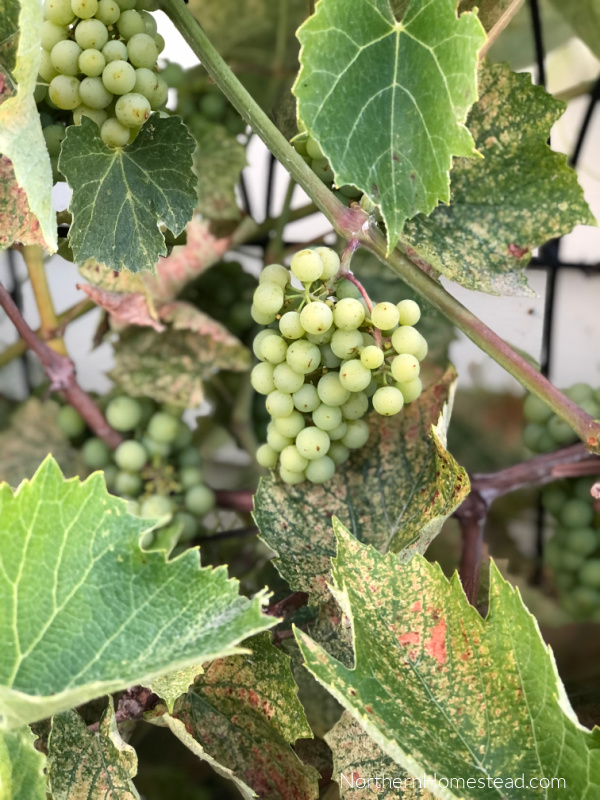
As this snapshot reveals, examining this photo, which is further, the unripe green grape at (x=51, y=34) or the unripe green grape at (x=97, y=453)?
the unripe green grape at (x=97, y=453)

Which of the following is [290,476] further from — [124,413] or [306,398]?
[124,413]

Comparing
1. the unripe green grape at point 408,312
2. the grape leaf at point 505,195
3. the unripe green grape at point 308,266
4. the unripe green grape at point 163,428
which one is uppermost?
the grape leaf at point 505,195

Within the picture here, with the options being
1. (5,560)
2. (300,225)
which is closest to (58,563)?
(5,560)

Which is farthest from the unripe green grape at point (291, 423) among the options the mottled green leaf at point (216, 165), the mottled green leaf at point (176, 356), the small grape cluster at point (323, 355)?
the mottled green leaf at point (216, 165)

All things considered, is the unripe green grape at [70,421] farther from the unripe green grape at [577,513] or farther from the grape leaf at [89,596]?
the unripe green grape at [577,513]

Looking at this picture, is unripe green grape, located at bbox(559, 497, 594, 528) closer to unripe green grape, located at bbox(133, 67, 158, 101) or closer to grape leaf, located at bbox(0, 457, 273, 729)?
grape leaf, located at bbox(0, 457, 273, 729)

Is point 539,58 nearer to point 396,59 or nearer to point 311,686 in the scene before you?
point 396,59
